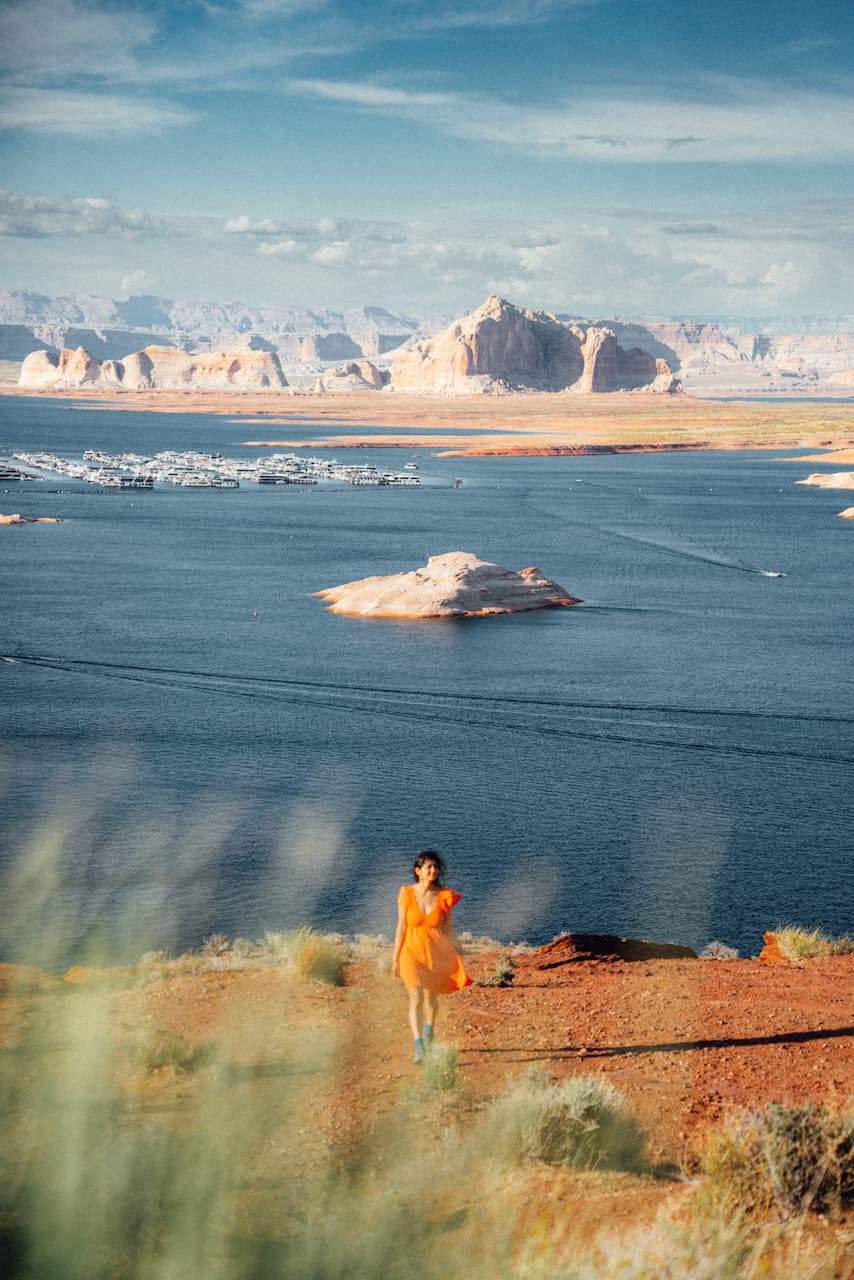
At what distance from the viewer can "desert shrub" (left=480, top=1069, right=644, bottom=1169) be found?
35.3 ft

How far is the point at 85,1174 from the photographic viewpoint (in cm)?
1063

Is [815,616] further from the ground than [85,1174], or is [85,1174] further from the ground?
[85,1174]

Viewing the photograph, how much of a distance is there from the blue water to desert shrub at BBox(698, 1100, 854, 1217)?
61.5 ft

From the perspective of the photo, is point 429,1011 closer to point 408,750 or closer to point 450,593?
point 408,750

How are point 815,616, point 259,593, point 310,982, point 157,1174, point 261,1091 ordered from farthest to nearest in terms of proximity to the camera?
point 259,593 → point 815,616 → point 310,982 → point 261,1091 → point 157,1174

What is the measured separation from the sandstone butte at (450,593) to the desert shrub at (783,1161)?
202 feet

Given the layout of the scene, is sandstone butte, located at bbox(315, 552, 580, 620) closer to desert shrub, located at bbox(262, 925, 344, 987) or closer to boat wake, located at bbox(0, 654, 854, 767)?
boat wake, located at bbox(0, 654, 854, 767)

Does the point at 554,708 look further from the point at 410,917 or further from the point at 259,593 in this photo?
the point at 410,917

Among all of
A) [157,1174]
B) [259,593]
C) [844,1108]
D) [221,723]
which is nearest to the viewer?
[157,1174]

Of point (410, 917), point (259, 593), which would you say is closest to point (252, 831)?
point (410, 917)

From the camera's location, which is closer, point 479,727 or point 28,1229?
point 28,1229

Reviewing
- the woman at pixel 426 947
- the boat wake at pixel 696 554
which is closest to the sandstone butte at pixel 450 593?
the boat wake at pixel 696 554

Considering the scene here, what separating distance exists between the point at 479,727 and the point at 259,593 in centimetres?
3266

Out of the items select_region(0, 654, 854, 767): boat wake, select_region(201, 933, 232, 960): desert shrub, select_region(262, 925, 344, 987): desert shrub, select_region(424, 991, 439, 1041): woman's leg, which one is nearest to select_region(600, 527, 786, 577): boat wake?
select_region(0, 654, 854, 767): boat wake
